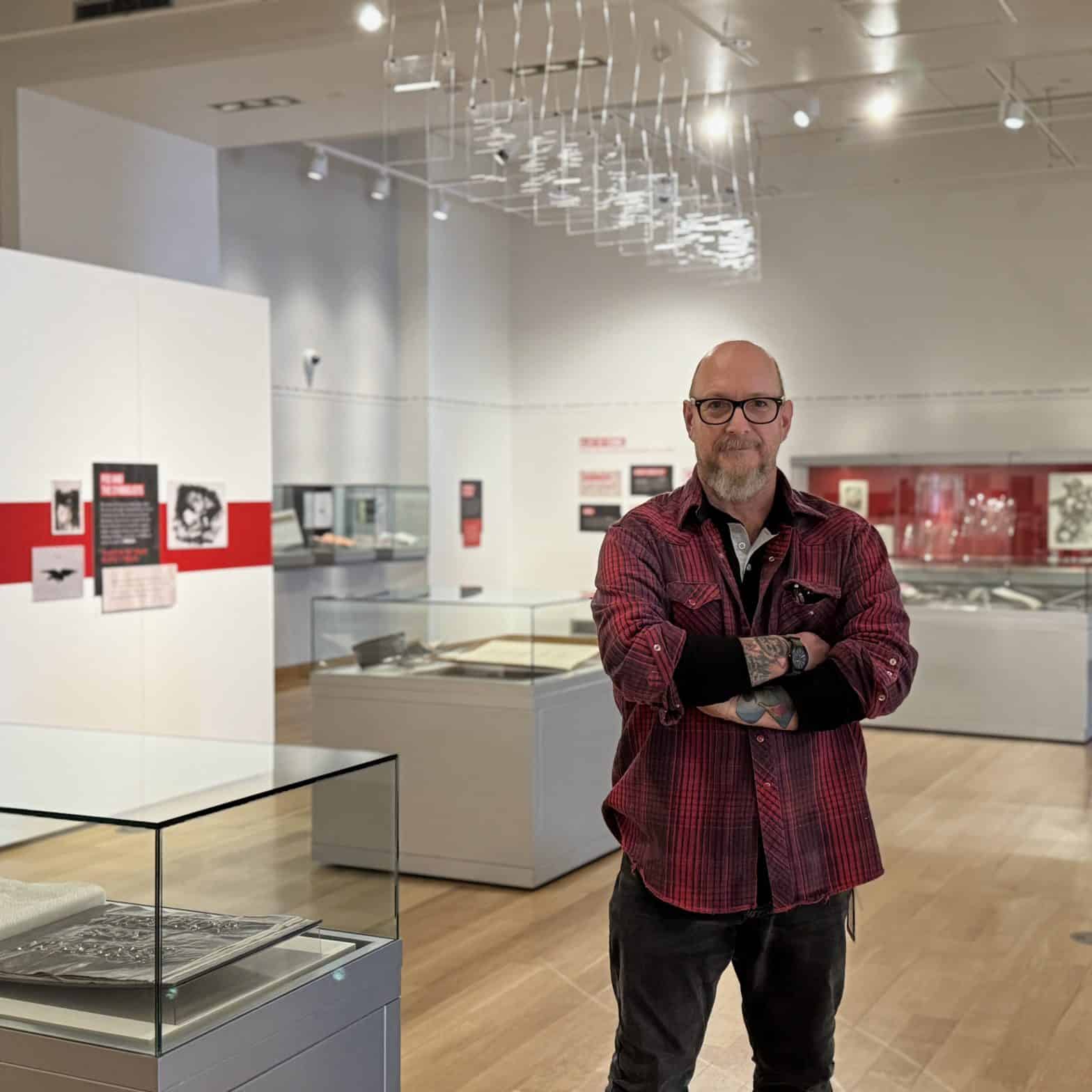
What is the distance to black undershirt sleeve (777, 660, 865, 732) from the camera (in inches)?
99.2

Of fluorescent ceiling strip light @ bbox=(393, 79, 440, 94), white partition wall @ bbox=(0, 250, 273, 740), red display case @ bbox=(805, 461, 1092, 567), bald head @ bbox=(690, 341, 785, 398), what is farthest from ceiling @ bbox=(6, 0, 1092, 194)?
bald head @ bbox=(690, 341, 785, 398)

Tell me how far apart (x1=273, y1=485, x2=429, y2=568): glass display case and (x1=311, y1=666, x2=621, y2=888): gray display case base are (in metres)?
6.03

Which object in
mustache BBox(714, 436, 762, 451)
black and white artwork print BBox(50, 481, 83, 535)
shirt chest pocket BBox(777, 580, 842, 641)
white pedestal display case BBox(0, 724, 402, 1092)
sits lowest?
white pedestal display case BBox(0, 724, 402, 1092)

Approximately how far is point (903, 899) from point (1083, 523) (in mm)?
7327

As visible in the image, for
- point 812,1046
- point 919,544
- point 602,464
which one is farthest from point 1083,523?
point 812,1046

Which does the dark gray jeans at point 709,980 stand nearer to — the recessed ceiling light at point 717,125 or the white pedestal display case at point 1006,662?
the white pedestal display case at point 1006,662

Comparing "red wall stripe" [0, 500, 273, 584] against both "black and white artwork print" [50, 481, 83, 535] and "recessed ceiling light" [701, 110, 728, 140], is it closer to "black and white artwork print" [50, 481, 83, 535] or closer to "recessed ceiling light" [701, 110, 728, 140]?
"black and white artwork print" [50, 481, 83, 535]

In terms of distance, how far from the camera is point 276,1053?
2.48 m

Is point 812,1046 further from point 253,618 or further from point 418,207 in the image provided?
point 418,207

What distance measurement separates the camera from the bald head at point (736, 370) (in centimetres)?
261

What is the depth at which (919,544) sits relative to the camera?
12.9 m

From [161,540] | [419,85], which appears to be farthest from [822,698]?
[161,540]

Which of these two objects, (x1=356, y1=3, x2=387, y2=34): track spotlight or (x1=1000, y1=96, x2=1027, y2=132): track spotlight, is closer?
(x1=356, y1=3, x2=387, y2=34): track spotlight

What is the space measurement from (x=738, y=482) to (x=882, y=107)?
9506 mm
